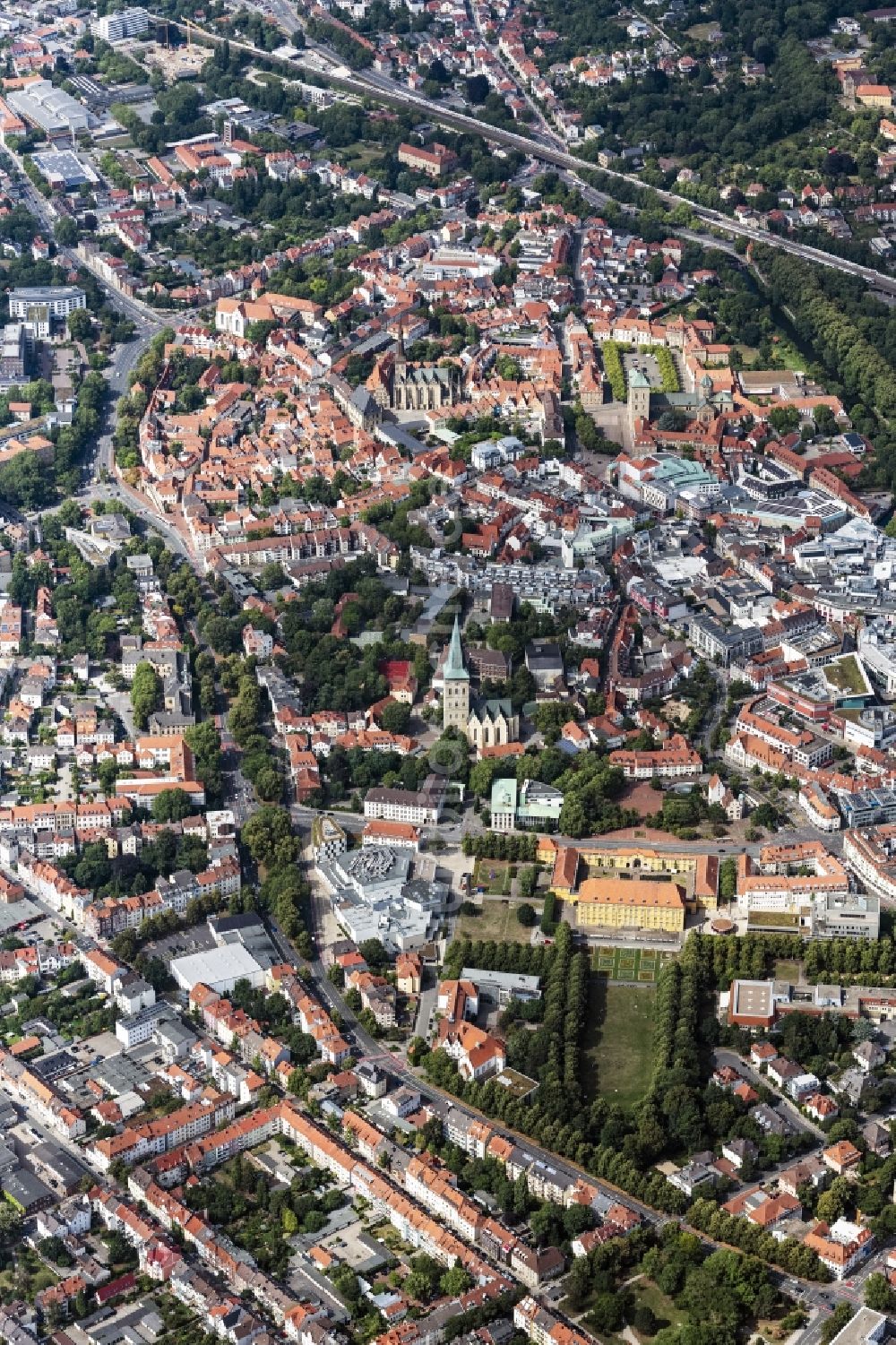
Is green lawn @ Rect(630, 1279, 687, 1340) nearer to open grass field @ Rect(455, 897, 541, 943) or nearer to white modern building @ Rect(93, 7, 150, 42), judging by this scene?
open grass field @ Rect(455, 897, 541, 943)

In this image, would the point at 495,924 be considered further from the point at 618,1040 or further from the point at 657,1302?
the point at 657,1302

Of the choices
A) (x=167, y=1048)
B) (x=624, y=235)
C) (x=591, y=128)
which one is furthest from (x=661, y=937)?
(x=591, y=128)

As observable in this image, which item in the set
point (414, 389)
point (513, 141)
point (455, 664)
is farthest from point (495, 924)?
point (513, 141)

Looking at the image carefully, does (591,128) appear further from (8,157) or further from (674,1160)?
(674,1160)

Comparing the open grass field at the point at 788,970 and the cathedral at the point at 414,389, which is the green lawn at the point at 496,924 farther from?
the cathedral at the point at 414,389

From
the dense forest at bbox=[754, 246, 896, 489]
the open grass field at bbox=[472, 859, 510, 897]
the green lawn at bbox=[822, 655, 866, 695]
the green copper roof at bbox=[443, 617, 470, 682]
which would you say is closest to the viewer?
the open grass field at bbox=[472, 859, 510, 897]

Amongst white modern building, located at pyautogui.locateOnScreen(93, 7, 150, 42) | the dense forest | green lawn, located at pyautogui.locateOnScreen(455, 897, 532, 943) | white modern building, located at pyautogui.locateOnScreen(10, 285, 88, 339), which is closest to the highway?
white modern building, located at pyautogui.locateOnScreen(93, 7, 150, 42)

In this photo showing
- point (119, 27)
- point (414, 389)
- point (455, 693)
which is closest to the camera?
point (455, 693)
